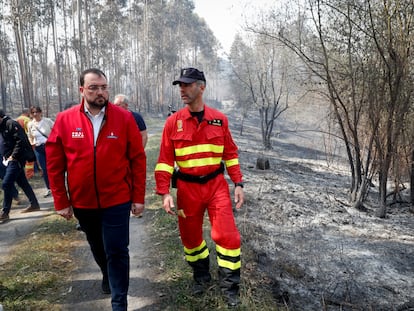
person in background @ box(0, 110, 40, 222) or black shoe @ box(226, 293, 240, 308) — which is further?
person in background @ box(0, 110, 40, 222)

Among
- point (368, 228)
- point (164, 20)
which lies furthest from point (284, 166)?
point (164, 20)

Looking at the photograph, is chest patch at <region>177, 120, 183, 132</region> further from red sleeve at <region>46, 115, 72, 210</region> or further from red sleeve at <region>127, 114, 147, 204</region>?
red sleeve at <region>46, 115, 72, 210</region>

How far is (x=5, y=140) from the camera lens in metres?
5.89

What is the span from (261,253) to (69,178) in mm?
3507

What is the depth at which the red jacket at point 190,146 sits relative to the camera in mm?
3141

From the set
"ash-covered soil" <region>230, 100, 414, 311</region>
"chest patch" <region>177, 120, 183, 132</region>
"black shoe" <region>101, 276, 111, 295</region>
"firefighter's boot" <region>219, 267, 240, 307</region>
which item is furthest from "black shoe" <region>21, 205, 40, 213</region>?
"firefighter's boot" <region>219, 267, 240, 307</region>

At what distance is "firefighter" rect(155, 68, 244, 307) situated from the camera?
3092mm

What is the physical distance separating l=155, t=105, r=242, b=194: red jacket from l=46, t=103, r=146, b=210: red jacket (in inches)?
14.5

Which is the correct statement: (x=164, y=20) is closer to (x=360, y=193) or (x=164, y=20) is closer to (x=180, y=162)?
(x=360, y=193)

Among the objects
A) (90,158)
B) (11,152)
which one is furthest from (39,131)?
(90,158)

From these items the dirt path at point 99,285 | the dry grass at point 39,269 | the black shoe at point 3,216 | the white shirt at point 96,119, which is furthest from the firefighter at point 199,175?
the black shoe at point 3,216

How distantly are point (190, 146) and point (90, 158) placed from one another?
944mm

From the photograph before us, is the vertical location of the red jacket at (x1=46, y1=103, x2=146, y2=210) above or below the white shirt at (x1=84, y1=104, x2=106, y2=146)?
below

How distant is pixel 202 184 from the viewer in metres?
3.15
